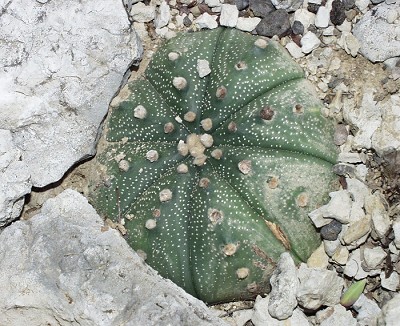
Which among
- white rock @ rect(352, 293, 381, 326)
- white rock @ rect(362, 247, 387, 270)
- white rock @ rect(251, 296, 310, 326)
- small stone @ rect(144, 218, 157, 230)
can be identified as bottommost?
white rock @ rect(352, 293, 381, 326)

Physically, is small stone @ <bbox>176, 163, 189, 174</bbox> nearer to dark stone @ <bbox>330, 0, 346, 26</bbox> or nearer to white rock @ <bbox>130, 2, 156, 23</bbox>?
white rock @ <bbox>130, 2, 156, 23</bbox>

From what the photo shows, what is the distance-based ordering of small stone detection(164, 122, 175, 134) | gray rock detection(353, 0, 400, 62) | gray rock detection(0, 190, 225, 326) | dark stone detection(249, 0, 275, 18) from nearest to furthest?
gray rock detection(0, 190, 225, 326) < small stone detection(164, 122, 175, 134) < gray rock detection(353, 0, 400, 62) < dark stone detection(249, 0, 275, 18)

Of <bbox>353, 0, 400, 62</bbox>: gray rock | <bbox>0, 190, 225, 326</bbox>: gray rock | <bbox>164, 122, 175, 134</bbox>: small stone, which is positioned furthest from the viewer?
<bbox>353, 0, 400, 62</bbox>: gray rock

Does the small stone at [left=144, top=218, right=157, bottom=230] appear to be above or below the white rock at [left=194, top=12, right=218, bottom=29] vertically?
below

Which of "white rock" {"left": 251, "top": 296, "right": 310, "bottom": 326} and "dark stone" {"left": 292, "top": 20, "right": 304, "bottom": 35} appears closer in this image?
"white rock" {"left": 251, "top": 296, "right": 310, "bottom": 326}

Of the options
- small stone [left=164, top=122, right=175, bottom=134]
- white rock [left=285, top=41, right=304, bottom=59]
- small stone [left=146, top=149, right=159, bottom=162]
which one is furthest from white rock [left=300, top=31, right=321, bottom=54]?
small stone [left=146, top=149, right=159, bottom=162]

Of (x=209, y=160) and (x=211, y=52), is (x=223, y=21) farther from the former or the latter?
(x=209, y=160)

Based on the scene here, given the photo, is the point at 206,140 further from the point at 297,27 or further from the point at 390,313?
the point at 390,313
